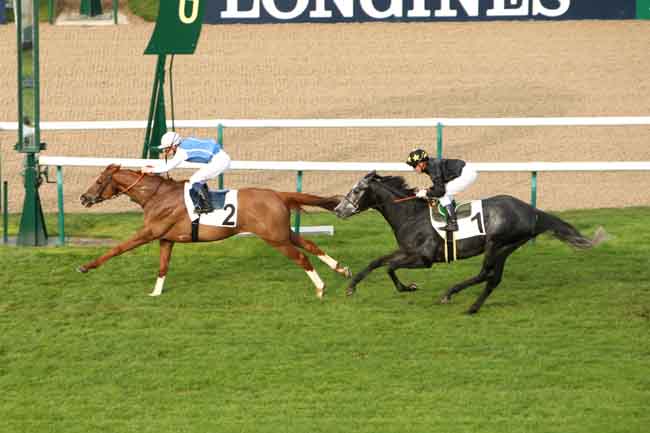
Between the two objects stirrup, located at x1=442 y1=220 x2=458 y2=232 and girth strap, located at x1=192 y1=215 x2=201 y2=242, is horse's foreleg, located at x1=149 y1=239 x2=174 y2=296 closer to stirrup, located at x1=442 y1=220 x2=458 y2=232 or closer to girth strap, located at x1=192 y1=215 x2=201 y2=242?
girth strap, located at x1=192 y1=215 x2=201 y2=242

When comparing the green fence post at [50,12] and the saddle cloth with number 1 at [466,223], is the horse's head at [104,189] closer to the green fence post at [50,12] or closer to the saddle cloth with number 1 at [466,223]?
the saddle cloth with number 1 at [466,223]

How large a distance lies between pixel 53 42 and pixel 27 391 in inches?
624

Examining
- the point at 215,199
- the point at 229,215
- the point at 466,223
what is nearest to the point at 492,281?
the point at 466,223

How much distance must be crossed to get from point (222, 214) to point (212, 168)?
46 centimetres

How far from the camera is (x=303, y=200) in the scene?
502 inches

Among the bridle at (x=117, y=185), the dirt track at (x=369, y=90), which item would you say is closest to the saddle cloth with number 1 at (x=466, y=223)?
the bridle at (x=117, y=185)

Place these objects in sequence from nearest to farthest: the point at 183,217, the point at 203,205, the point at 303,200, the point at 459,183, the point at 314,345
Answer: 1. the point at 314,345
2. the point at 459,183
3. the point at 203,205
4. the point at 183,217
5. the point at 303,200

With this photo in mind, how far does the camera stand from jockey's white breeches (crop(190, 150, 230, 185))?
500 inches

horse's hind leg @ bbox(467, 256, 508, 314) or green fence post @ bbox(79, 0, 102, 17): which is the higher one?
green fence post @ bbox(79, 0, 102, 17)

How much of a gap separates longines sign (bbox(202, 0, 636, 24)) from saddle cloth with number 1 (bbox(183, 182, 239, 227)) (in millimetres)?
13703

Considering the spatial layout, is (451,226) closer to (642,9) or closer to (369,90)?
(369,90)

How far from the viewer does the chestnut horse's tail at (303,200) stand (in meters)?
12.7

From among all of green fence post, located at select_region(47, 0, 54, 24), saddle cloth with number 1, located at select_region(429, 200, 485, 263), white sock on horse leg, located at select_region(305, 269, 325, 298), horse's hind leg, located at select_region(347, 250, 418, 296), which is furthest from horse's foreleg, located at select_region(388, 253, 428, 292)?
green fence post, located at select_region(47, 0, 54, 24)

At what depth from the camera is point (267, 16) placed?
85.8 ft
